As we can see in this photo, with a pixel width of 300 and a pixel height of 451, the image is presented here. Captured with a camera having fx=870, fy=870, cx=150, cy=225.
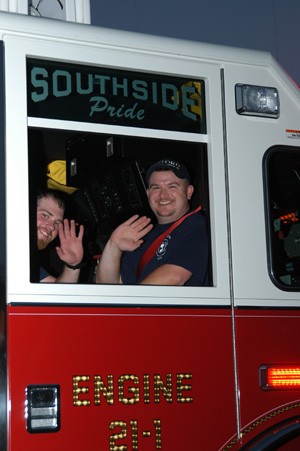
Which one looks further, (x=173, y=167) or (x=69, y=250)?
(x=173, y=167)

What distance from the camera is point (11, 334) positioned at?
3.50 m

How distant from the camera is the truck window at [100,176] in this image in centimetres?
410

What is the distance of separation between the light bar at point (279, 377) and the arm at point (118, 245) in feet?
2.63

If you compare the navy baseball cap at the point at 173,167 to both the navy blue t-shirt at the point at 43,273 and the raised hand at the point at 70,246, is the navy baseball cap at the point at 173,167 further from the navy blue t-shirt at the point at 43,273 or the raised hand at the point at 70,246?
the navy blue t-shirt at the point at 43,273

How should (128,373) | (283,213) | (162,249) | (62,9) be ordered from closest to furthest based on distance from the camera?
(128,373), (162,249), (283,213), (62,9)

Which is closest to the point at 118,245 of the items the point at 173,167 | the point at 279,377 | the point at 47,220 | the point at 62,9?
the point at 47,220

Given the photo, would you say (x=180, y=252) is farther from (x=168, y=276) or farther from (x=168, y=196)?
(x=168, y=196)

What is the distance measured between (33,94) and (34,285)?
0.83m

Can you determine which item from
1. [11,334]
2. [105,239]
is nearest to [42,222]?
[105,239]

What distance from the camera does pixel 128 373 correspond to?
370cm

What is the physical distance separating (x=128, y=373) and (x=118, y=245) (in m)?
0.69

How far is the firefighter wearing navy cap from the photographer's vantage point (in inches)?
159

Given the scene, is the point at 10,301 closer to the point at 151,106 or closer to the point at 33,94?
the point at 33,94

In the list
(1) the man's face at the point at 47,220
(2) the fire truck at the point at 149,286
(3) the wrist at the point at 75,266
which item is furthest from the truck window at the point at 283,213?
(1) the man's face at the point at 47,220
